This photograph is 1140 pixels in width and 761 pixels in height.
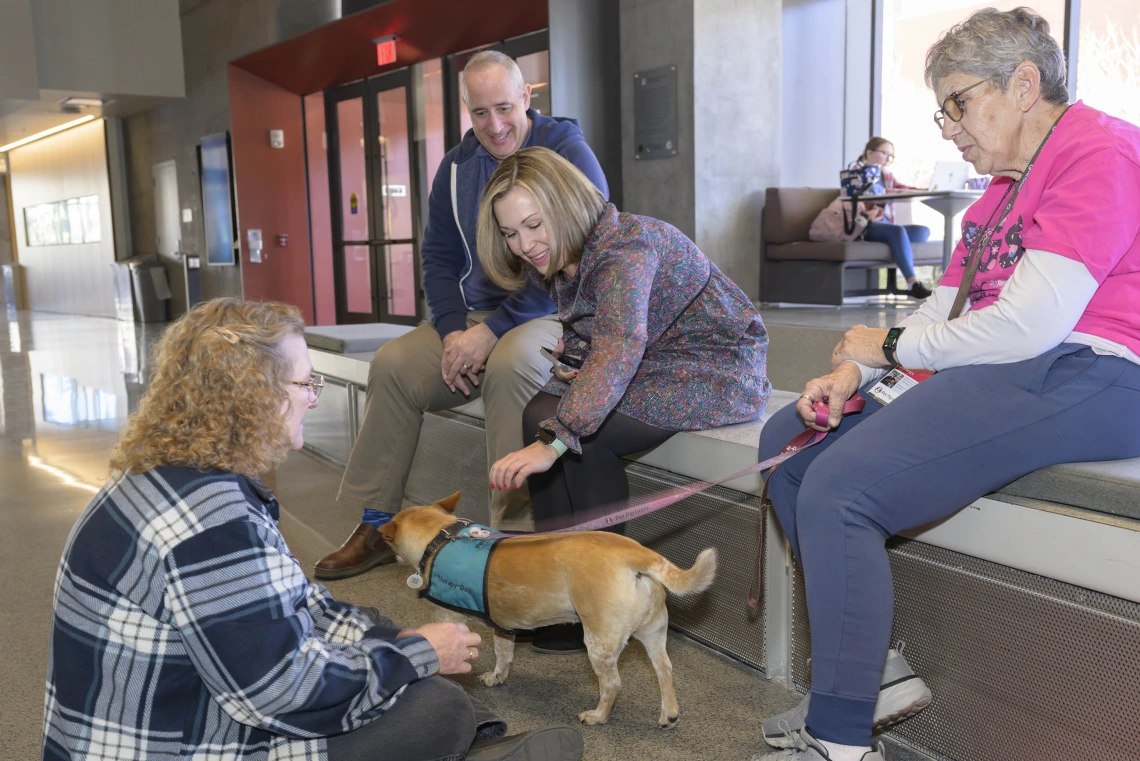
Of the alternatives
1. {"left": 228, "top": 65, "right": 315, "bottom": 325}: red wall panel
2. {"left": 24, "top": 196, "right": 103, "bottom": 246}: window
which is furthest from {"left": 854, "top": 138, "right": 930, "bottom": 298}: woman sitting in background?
{"left": 24, "top": 196, "right": 103, "bottom": 246}: window

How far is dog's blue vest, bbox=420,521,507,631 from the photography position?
1.94 metres

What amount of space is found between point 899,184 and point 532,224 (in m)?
6.44

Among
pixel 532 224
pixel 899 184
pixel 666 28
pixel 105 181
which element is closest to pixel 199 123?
pixel 105 181

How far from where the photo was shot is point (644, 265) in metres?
2.09

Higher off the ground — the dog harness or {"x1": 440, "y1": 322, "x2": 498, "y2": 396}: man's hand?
{"x1": 440, "y1": 322, "x2": 498, "y2": 396}: man's hand

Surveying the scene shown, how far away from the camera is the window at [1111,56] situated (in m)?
7.28

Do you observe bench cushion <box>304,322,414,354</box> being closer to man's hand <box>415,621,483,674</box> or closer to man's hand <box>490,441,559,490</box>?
man's hand <box>490,441,559,490</box>

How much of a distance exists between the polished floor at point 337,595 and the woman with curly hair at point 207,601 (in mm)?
169

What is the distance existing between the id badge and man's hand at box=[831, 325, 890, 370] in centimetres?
3

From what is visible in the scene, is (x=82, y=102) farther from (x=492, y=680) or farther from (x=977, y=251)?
(x=977, y=251)

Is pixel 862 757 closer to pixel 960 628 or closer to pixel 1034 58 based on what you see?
pixel 960 628

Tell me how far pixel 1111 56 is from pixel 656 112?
3.87m

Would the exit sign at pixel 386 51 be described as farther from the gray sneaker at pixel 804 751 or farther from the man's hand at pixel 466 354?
the gray sneaker at pixel 804 751

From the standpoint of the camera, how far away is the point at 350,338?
422 cm
